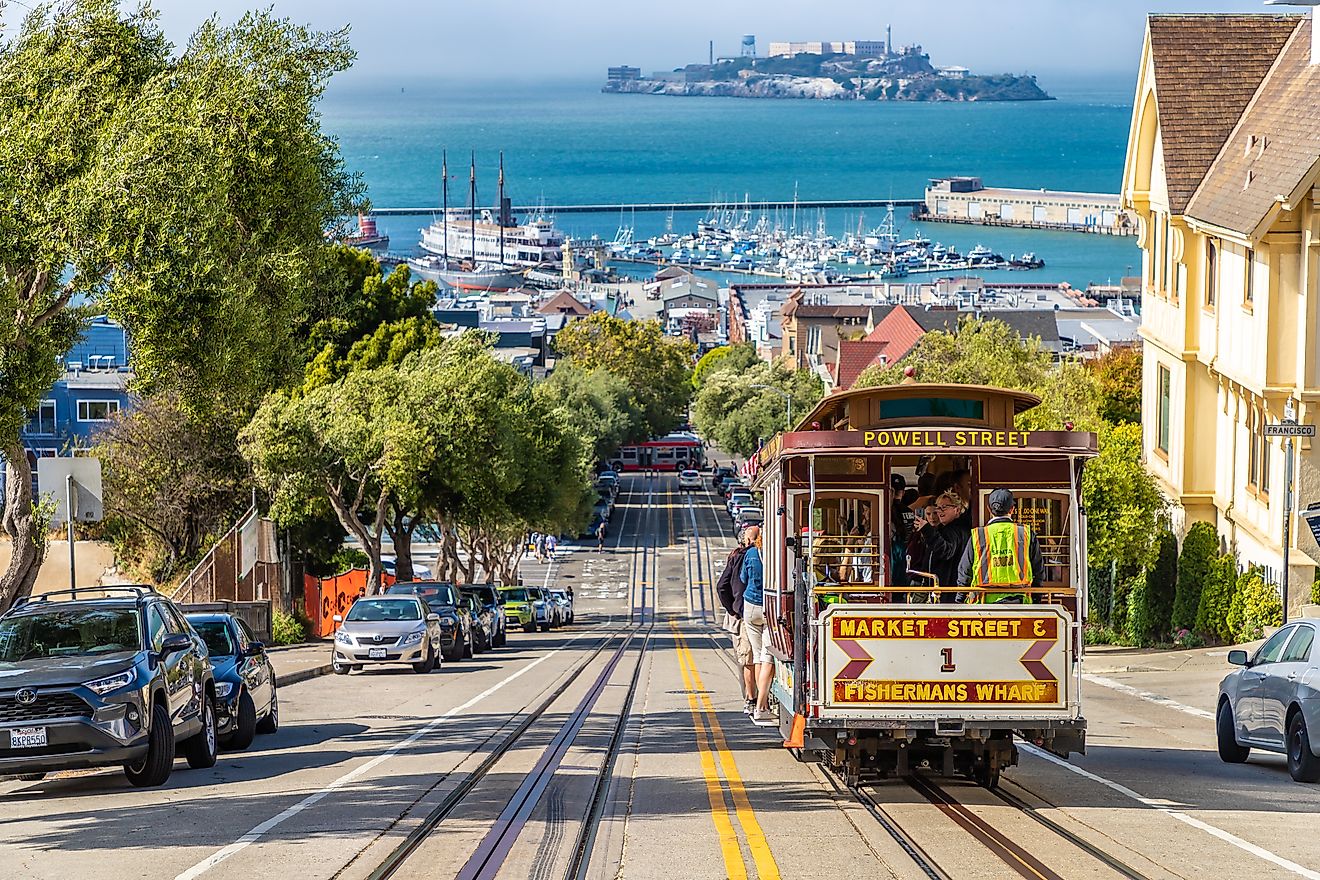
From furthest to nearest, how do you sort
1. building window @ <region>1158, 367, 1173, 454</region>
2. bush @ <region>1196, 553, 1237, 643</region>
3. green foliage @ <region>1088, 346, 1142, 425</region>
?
green foliage @ <region>1088, 346, 1142, 425</region> < building window @ <region>1158, 367, 1173, 454</region> < bush @ <region>1196, 553, 1237, 643</region>

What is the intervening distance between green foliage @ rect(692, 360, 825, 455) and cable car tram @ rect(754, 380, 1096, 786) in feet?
333

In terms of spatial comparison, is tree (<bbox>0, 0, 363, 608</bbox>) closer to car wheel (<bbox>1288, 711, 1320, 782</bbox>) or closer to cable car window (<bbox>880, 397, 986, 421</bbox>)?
cable car window (<bbox>880, 397, 986, 421</bbox>)

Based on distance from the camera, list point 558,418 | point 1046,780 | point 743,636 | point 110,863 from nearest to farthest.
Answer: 1. point 110,863
2. point 1046,780
3. point 743,636
4. point 558,418

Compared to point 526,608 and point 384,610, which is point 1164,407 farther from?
point 526,608

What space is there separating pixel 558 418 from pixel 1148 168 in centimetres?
2290

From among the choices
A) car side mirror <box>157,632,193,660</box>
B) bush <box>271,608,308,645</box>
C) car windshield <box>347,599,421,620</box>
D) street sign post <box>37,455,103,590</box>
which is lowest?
bush <box>271,608,308,645</box>

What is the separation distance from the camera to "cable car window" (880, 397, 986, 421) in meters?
14.9

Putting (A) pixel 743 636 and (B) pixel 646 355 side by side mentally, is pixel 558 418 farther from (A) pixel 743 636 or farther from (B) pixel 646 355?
(B) pixel 646 355

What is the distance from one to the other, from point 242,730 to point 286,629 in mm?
21875

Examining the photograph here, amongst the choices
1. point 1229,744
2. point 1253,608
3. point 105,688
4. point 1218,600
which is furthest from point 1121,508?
point 105,688

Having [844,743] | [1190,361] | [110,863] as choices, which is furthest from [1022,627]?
[1190,361]

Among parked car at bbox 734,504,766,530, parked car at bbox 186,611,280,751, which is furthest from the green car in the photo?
parked car at bbox 734,504,766,530

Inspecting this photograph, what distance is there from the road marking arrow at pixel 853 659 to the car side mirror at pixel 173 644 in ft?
20.8

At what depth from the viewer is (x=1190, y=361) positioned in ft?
128
